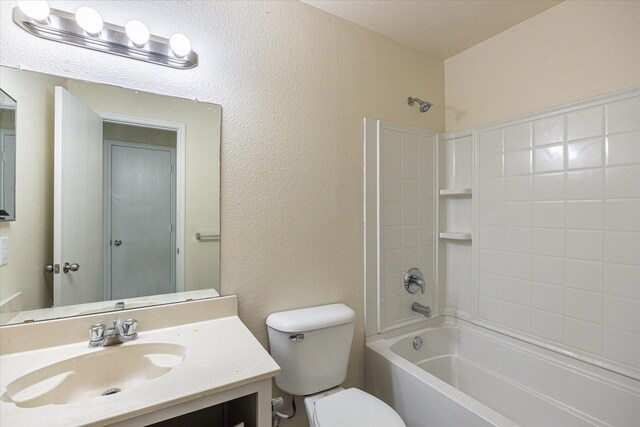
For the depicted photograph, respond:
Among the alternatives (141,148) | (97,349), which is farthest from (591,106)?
(97,349)

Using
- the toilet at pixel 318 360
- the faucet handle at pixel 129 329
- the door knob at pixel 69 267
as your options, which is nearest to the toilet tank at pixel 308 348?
the toilet at pixel 318 360

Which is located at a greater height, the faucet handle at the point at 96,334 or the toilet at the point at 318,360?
the faucet handle at the point at 96,334

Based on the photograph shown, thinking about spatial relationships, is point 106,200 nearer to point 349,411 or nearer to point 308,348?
point 308,348

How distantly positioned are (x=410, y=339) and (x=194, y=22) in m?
2.02

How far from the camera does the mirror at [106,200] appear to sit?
1091mm

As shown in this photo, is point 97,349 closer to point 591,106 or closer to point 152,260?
point 152,260

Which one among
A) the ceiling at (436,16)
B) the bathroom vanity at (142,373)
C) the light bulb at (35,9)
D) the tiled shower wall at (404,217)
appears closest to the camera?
the bathroom vanity at (142,373)

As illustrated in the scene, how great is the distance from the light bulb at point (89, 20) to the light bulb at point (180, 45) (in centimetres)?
23

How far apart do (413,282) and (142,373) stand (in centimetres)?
152

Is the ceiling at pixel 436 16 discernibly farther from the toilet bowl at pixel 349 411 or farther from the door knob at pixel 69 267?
the toilet bowl at pixel 349 411

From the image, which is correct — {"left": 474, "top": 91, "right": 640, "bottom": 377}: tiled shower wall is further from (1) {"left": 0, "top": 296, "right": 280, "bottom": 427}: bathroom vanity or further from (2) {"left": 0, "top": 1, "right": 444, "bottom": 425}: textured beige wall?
(1) {"left": 0, "top": 296, "right": 280, "bottom": 427}: bathroom vanity

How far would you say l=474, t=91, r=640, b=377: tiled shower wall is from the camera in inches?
54.9

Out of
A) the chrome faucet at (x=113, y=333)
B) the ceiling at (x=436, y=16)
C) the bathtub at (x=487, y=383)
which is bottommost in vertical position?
the bathtub at (x=487, y=383)

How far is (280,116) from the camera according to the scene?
1543mm
